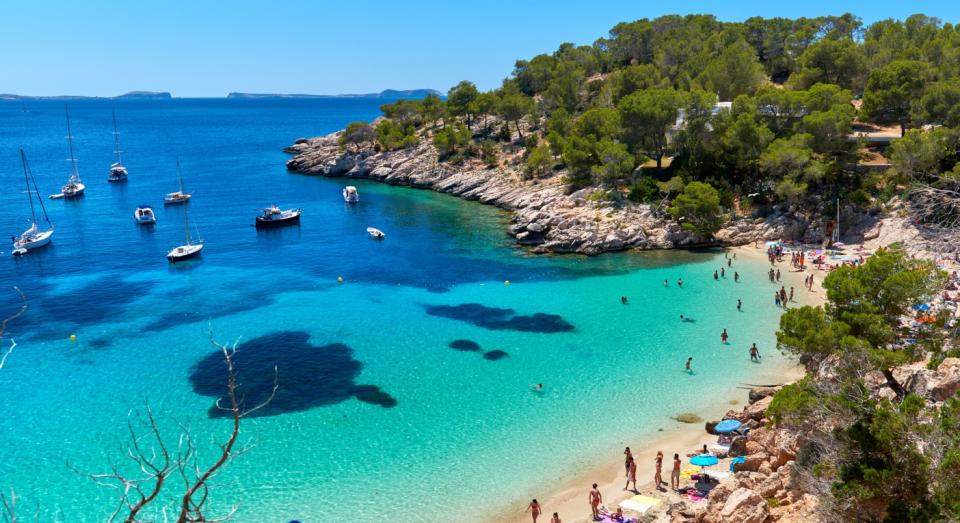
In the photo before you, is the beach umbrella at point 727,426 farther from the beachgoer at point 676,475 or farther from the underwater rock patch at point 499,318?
the underwater rock patch at point 499,318

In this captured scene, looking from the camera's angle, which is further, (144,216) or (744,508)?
(144,216)

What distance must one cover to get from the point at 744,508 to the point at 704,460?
6348 millimetres

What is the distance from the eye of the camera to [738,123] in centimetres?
5944

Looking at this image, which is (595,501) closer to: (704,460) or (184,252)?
(704,460)

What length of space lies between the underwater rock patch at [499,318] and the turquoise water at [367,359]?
19 centimetres

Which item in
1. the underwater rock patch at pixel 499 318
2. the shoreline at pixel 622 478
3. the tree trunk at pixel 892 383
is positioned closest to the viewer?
the tree trunk at pixel 892 383

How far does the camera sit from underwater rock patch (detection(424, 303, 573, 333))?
40219 millimetres

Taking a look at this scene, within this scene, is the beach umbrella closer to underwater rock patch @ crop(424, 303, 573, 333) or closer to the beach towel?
the beach towel

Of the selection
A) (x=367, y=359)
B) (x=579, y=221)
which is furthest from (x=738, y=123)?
(x=367, y=359)

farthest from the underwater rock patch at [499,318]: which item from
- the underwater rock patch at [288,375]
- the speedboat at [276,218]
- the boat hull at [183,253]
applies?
the speedboat at [276,218]

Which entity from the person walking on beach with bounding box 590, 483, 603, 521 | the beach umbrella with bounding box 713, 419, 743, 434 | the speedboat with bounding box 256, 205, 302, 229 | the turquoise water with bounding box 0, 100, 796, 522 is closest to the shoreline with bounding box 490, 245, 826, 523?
the person walking on beach with bounding box 590, 483, 603, 521

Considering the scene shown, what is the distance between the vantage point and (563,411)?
97.0 feet

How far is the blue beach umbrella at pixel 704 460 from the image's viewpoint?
2361 centimetres

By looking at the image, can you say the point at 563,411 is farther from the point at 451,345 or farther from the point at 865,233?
the point at 865,233
